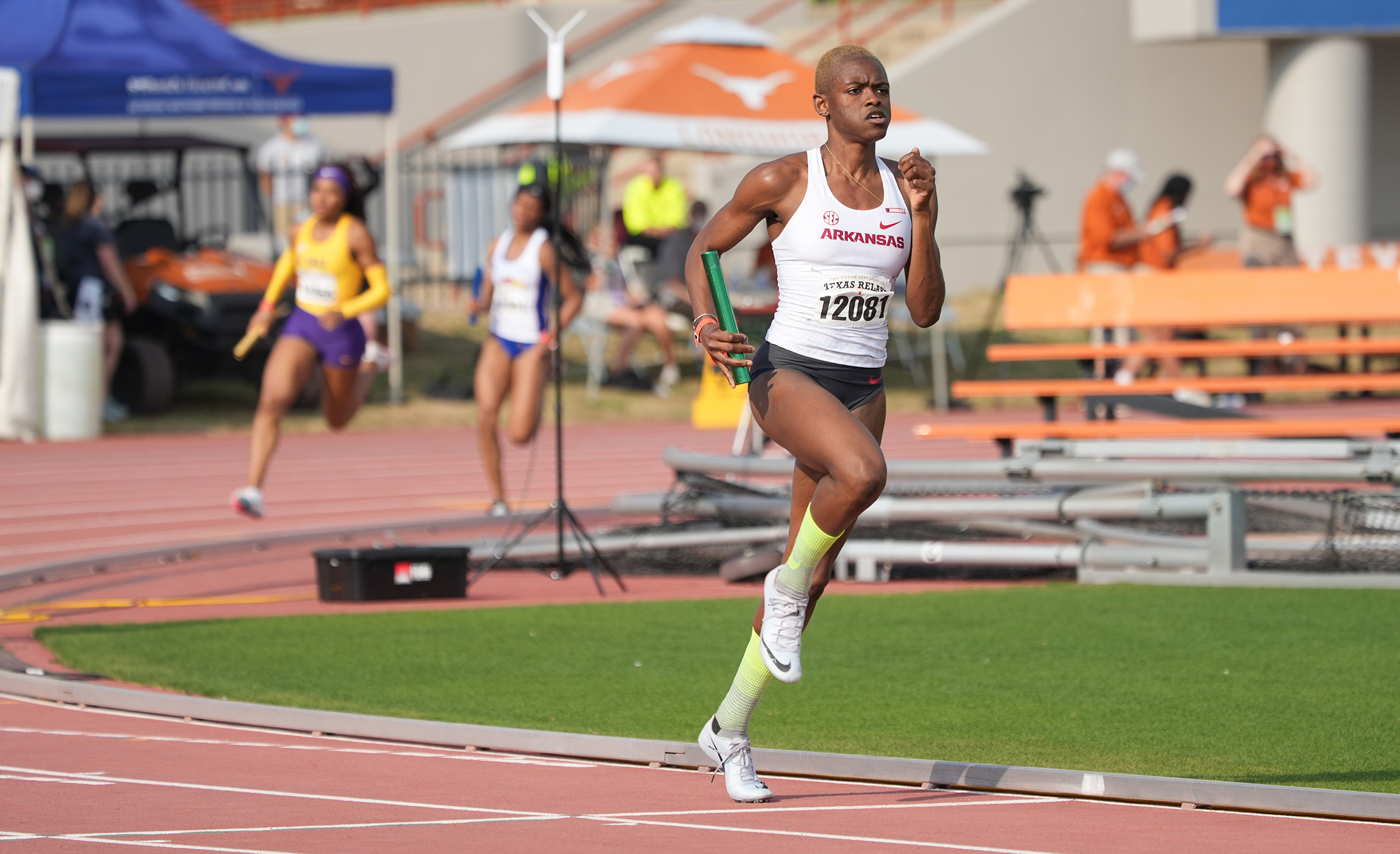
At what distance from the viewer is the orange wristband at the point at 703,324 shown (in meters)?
5.35

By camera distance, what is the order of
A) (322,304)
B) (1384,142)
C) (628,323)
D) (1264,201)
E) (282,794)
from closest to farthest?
(282,794) < (322,304) < (1264,201) < (628,323) < (1384,142)

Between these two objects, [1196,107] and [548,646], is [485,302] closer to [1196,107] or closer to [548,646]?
[548,646]

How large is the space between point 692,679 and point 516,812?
2087mm

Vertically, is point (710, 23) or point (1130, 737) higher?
point (710, 23)

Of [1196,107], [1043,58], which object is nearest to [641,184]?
[1043,58]

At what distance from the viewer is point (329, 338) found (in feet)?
37.9

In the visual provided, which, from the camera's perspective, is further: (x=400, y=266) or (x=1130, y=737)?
(x=400, y=266)

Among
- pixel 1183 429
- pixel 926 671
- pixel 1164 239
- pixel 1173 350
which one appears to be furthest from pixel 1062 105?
pixel 926 671

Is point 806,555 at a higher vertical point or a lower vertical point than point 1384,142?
lower

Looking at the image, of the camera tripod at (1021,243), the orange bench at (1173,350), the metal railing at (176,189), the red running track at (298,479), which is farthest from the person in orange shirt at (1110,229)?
the metal railing at (176,189)

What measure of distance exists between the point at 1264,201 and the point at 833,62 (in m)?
14.3

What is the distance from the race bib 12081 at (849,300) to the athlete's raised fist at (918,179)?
25cm

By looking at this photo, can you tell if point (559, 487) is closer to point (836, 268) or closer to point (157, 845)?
point (836, 268)

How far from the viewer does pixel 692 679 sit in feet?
23.9
